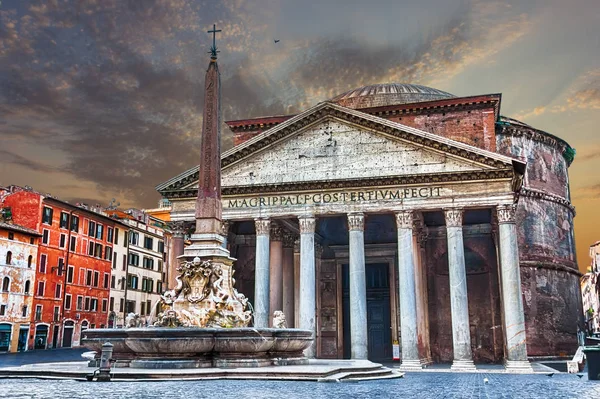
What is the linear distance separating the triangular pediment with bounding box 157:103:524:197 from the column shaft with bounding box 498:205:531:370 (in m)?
1.85

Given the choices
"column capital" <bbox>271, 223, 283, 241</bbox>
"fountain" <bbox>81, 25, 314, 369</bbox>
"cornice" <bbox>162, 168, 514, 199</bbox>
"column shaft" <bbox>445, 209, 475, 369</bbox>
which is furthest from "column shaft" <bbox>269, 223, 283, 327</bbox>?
"fountain" <bbox>81, 25, 314, 369</bbox>

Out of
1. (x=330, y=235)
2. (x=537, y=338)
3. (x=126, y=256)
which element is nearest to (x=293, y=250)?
(x=330, y=235)

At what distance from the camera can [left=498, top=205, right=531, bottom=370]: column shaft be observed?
19.5 metres

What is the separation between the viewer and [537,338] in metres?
29.6

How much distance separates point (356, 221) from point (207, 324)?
11319 mm

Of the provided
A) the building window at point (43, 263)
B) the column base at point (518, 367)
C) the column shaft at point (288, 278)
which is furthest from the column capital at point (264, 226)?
the building window at point (43, 263)

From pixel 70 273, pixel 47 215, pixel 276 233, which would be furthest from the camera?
pixel 70 273

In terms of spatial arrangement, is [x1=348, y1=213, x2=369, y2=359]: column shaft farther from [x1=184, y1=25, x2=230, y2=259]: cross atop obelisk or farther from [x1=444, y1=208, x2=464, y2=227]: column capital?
[x1=184, y1=25, x2=230, y2=259]: cross atop obelisk

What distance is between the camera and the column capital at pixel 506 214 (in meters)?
20.6

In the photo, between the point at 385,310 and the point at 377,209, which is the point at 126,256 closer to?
the point at 385,310

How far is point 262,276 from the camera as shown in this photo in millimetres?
22531

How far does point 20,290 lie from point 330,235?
1779cm

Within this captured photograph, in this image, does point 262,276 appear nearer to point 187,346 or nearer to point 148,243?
point 187,346

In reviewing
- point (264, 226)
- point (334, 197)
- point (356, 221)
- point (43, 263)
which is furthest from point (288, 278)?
point (43, 263)
